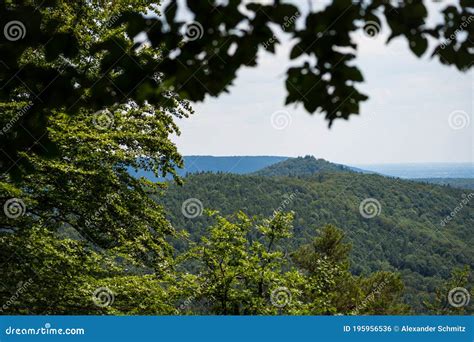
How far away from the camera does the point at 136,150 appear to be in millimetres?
12695

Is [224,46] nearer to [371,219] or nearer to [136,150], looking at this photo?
[136,150]

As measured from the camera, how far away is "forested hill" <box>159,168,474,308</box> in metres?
98.1

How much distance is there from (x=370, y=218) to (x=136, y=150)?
388 feet

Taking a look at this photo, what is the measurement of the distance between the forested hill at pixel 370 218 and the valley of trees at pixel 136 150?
2581 inches

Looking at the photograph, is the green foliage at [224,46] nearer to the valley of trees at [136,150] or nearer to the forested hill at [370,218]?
the valley of trees at [136,150]

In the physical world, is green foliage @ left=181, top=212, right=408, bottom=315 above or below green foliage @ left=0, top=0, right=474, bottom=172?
below

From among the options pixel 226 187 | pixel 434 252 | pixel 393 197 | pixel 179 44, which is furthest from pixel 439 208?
pixel 179 44

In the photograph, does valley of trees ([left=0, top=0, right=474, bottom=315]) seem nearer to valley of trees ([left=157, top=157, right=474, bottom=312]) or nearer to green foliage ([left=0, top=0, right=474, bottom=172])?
green foliage ([left=0, top=0, right=474, bottom=172])

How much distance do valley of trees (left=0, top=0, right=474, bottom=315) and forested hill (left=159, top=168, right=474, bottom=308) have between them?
65.6 meters

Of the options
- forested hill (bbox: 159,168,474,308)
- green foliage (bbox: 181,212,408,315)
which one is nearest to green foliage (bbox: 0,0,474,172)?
green foliage (bbox: 181,212,408,315)

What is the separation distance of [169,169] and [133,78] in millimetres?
10795

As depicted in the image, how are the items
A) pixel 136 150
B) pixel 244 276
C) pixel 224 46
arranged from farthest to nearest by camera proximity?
pixel 136 150 < pixel 244 276 < pixel 224 46

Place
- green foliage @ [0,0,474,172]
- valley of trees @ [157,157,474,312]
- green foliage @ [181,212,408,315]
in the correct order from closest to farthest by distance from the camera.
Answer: green foliage @ [0,0,474,172] < green foliage @ [181,212,408,315] < valley of trees @ [157,157,474,312]

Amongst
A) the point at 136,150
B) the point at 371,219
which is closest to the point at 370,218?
the point at 371,219
